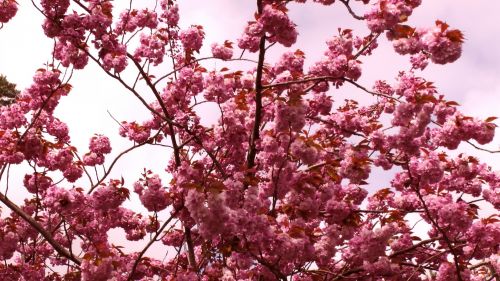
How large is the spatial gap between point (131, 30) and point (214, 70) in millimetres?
1994

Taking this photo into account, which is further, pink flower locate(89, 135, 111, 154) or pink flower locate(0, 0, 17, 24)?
pink flower locate(89, 135, 111, 154)

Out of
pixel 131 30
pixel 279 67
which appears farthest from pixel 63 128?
pixel 279 67

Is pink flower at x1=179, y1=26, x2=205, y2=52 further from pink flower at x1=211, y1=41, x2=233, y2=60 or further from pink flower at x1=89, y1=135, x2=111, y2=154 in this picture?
pink flower at x1=89, y1=135, x2=111, y2=154

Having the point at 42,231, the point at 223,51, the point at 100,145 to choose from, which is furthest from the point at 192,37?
the point at 42,231

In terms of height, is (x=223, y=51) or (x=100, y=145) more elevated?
(x=223, y=51)

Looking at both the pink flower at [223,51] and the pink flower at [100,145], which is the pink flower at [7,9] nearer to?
the pink flower at [100,145]

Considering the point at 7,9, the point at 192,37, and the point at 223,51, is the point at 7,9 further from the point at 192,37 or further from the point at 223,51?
the point at 223,51

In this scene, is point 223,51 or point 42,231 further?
point 223,51

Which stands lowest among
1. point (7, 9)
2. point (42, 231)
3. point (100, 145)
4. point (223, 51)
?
point (42, 231)

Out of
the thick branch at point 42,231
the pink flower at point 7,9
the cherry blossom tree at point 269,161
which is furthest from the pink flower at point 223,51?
the thick branch at point 42,231

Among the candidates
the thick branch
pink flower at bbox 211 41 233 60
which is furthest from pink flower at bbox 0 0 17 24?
pink flower at bbox 211 41 233 60

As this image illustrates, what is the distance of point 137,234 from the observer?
919cm

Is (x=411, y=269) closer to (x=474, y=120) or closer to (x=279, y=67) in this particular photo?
(x=474, y=120)

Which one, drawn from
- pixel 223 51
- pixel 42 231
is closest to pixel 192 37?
pixel 223 51
